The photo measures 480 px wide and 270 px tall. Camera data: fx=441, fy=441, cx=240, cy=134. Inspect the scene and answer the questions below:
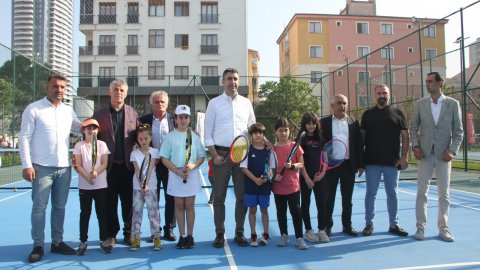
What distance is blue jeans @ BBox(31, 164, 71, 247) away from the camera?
15.3ft

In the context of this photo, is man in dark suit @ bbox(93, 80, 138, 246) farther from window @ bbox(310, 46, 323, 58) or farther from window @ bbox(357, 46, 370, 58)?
window @ bbox(357, 46, 370, 58)

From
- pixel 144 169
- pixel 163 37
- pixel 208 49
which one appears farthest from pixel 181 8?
pixel 144 169

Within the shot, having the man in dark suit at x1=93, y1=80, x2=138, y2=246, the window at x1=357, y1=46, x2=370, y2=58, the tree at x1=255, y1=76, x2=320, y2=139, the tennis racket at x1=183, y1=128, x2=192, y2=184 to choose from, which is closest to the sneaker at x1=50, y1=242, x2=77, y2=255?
the man in dark suit at x1=93, y1=80, x2=138, y2=246

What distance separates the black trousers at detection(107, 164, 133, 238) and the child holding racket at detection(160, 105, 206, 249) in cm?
54

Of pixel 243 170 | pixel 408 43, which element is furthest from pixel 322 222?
pixel 408 43

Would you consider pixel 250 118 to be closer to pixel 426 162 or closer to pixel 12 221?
pixel 426 162

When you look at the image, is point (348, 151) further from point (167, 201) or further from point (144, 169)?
point (144, 169)

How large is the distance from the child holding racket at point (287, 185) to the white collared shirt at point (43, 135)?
239 centimetres

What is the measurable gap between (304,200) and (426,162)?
1580 millimetres

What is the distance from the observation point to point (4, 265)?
4414 millimetres

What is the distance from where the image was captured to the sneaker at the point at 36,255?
4.51 m

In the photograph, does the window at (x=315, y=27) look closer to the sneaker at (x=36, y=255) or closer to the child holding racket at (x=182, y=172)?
the child holding racket at (x=182, y=172)

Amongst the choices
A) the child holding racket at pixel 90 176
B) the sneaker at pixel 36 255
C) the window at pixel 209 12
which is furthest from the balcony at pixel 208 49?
the sneaker at pixel 36 255

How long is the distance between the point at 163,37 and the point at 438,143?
3211 centimetres
